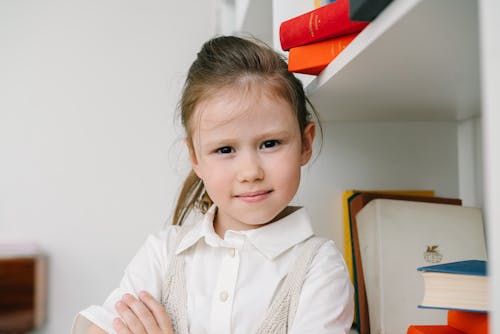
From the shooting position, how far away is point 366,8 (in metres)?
0.48

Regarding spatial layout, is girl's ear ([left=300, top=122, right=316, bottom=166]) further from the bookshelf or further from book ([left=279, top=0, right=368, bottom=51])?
book ([left=279, top=0, right=368, bottom=51])

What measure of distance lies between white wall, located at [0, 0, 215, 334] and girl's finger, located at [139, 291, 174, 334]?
1.02m

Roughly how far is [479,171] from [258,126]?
507mm

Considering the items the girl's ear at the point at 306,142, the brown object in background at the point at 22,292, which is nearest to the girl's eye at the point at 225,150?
the girl's ear at the point at 306,142

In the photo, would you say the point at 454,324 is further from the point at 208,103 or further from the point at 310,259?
the point at 208,103

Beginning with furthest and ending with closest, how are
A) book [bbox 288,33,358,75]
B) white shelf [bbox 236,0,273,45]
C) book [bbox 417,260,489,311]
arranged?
white shelf [bbox 236,0,273,45] < book [bbox 288,33,358,75] < book [bbox 417,260,489,311]

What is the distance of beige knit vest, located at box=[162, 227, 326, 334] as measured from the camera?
0.72 metres

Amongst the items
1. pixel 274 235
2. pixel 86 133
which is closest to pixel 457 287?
pixel 274 235

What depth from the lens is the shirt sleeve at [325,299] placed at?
0.68 metres

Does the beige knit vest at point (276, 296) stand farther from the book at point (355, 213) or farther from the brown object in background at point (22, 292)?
the brown object in background at point (22, 292)

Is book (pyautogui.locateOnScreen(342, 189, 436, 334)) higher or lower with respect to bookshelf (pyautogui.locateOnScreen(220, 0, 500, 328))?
lower

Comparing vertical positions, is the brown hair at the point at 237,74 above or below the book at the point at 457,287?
above

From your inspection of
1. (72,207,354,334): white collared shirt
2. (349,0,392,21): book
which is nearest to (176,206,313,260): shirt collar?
(72,207,354,334): white collared shirt

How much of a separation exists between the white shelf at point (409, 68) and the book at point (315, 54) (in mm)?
16
